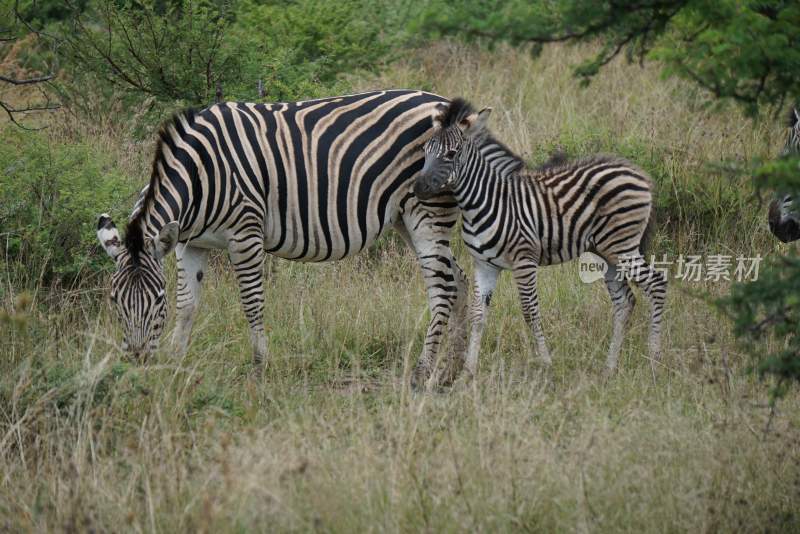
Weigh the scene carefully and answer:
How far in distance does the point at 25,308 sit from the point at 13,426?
73.1 inches

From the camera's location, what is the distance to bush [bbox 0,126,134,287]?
873cm

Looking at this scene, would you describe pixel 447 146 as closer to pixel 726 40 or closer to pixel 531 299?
pixel 531 299

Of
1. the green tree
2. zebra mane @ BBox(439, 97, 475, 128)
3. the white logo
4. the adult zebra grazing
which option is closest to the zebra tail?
the adult zebra grazing

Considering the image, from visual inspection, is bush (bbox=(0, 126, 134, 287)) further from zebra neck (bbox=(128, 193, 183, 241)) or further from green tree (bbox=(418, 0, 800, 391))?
green tree (bbox=(418, 0, 800, 391))

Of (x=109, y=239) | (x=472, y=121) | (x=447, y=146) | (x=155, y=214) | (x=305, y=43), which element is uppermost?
(x=305, y=43)

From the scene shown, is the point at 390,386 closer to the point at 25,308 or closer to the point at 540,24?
the point at 25,308

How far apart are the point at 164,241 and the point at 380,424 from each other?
197 centimetres

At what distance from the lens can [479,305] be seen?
8.12 meters

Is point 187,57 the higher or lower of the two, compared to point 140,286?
higher

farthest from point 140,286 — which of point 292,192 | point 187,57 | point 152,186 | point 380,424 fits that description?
point 187,57

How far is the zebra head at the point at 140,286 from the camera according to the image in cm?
679

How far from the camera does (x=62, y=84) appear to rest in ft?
40.1

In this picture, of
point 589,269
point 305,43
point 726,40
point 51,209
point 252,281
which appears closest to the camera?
point 726,40

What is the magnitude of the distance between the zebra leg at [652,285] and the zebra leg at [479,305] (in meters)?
1.08
